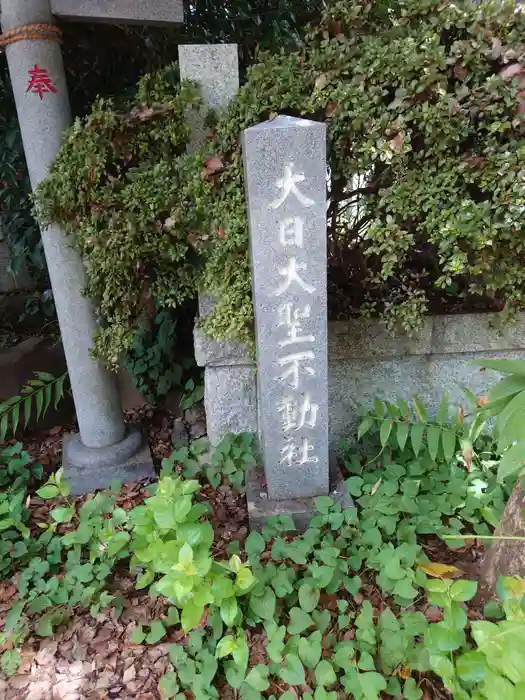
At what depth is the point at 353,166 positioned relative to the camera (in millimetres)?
2439

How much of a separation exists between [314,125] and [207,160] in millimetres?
677

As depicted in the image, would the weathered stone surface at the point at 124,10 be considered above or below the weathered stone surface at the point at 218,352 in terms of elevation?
above

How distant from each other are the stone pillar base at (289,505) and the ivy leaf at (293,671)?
0.75 metres

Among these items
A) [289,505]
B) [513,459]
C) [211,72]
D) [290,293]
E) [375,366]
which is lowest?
[289,505]

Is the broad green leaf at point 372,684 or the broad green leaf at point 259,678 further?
the broad green leaf at point 259,678

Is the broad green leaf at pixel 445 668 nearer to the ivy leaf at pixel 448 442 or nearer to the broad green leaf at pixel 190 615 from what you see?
the broad green leaf at pixel 190 615

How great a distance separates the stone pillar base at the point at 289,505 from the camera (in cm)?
250

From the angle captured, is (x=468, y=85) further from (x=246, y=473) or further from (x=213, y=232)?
(x=246, y=473)

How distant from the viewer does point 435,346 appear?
2904 millimetres

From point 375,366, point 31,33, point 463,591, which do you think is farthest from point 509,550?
point 31,33

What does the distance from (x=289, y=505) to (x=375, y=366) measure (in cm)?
97

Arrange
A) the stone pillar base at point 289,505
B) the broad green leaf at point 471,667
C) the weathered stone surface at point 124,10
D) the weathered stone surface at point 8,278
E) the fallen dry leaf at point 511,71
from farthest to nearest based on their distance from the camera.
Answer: the weathered stone surface at point 8,278
the stone pillar base at point 289,505
the weathered stone surface at point 124,10
the fallen dry leaf at point 511,71
the broad green leaf at point 471,667

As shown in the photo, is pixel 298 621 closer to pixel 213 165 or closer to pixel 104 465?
pixel 104 465

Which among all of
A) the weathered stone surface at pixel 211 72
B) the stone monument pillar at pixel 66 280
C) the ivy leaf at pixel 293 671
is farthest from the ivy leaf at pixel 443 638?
the weathered stone surface at pixel 211 72
